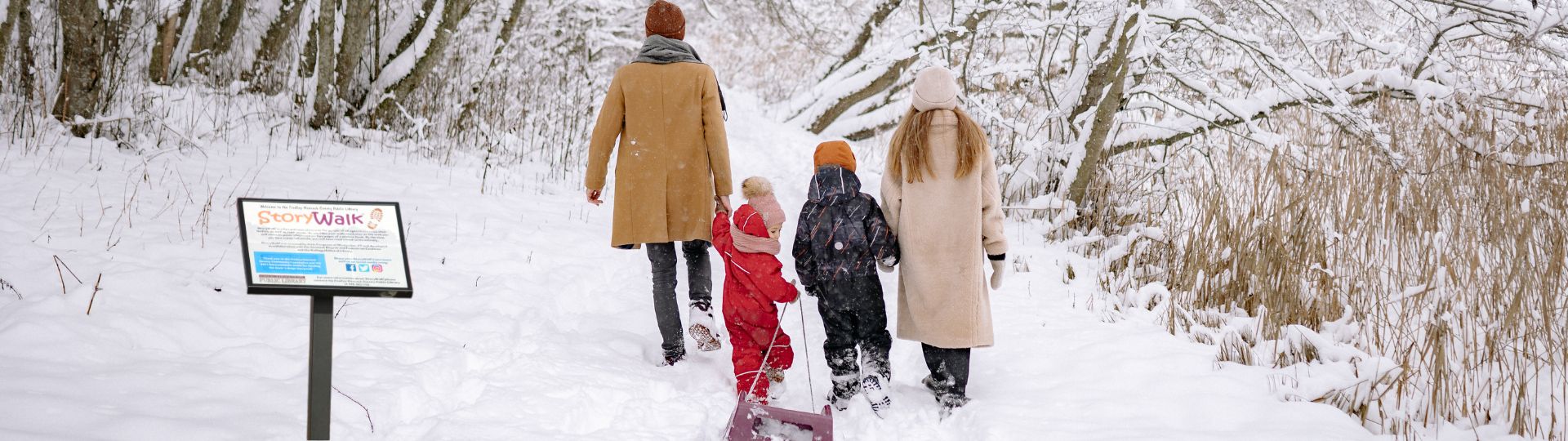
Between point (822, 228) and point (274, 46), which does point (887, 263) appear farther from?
point (274, 46)

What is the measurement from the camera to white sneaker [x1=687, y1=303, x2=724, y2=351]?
11.2ft

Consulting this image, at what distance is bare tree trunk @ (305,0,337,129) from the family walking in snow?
15.2 ft

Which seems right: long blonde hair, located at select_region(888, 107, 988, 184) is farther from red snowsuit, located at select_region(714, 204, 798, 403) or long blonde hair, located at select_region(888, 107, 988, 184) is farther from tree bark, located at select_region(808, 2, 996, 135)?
tree bark, located at select_region(808, 2, 996, 135)

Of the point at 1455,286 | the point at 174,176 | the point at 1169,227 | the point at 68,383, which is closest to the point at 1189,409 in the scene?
the point at 1455,286

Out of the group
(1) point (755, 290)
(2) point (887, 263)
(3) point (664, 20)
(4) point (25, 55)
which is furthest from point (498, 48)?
(2) point (887, 263)

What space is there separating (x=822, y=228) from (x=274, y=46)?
844 cm

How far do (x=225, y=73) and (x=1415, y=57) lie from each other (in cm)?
1060

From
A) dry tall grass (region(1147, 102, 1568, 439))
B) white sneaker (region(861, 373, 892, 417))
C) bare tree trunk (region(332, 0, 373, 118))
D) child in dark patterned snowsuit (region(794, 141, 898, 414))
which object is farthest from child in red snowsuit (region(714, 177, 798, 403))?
bare tree trunk (region(332, 0, 373, 118))

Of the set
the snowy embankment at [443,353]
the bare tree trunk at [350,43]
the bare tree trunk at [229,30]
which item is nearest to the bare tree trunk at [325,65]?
the bare tree trunk at [350,43]

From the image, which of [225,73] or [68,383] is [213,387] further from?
[225,73]

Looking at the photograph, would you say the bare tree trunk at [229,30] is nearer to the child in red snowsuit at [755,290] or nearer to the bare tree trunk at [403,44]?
the bare tree trunk at [403,44]

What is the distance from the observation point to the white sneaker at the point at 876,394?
122 inches

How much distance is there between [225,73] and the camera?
28.2 feet

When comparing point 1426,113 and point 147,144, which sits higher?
point 1426,113
